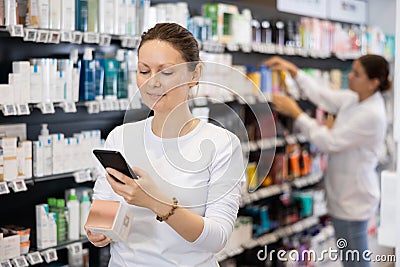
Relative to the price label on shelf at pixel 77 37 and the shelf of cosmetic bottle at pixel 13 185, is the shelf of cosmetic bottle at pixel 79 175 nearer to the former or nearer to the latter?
the shelf of cosmetic bottle at pixel 13 185

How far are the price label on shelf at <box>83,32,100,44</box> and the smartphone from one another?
4.68 ft

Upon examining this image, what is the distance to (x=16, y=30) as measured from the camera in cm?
270

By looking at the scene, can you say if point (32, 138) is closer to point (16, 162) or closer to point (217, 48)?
point (16, 162)

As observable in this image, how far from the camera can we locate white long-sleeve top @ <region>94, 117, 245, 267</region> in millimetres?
1861

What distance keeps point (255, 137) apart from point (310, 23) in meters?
1.22

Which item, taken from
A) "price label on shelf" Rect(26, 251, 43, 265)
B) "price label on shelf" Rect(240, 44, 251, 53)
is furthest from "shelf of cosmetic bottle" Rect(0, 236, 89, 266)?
"price label on shelf" Rect(240, 44, 251, 53)

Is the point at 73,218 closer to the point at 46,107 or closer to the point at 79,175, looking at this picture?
the point at 79,175

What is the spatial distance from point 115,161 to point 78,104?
144cm

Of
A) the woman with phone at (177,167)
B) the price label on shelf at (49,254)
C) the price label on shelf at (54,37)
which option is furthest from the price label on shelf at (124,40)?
the woman with phone at (177,167)

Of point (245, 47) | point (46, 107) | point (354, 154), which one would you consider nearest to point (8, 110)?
point (46, 107)

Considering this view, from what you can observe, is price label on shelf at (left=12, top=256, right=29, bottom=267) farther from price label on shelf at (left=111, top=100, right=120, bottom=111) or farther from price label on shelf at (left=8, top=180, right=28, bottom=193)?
price label on shelf at (left=111, top=100, right=120, bottom=111)

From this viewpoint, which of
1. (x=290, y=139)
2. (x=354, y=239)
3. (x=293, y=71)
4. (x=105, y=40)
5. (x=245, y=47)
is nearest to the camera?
(x=105, y=40)

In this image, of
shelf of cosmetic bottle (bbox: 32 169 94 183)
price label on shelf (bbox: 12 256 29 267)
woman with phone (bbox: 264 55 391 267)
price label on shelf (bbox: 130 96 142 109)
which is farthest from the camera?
woman with phone (bbox: 264 55 391 267)

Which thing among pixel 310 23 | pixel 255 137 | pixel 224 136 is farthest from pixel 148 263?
pixel 310 23
